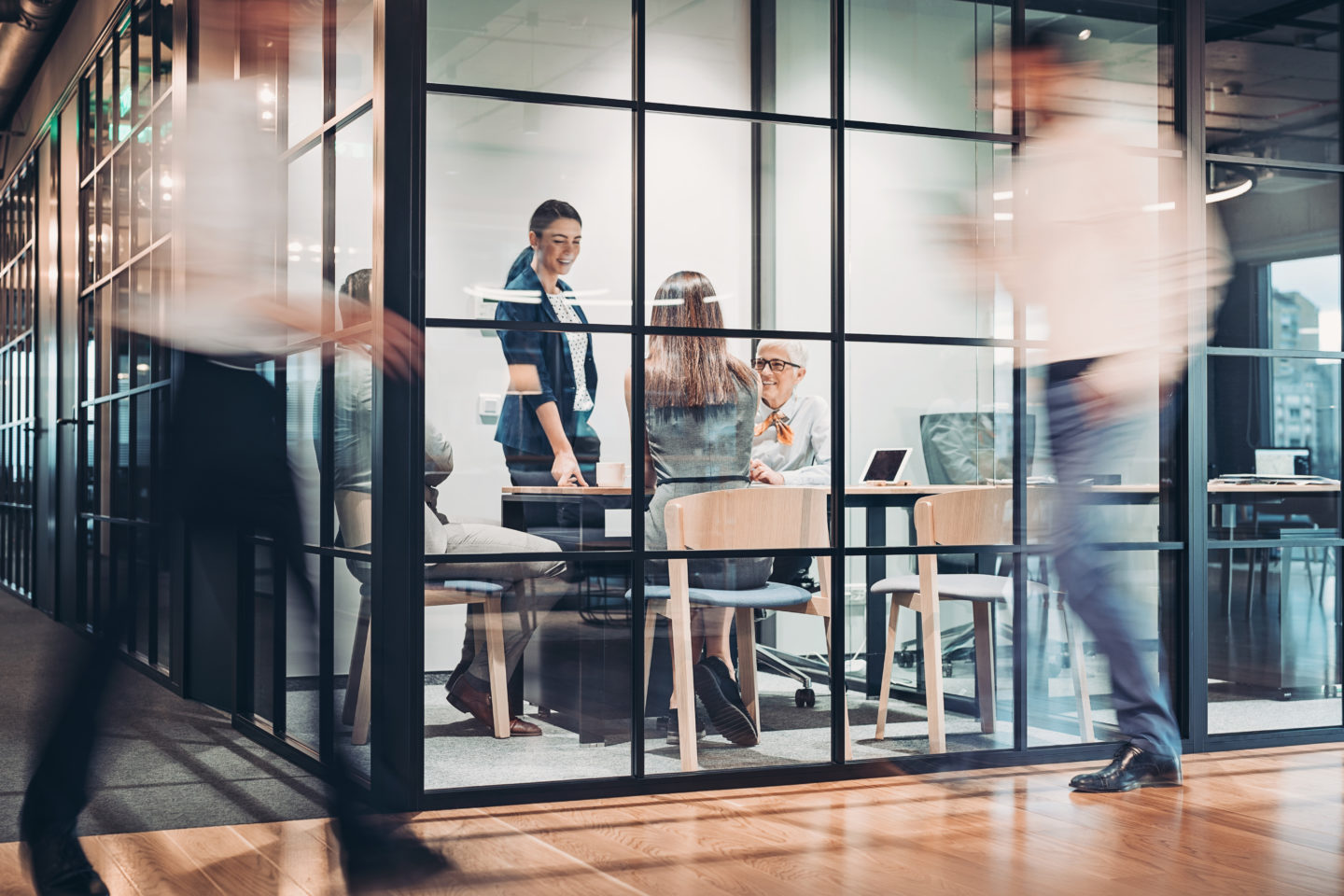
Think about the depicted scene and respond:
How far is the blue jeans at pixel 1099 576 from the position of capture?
11.9 ft

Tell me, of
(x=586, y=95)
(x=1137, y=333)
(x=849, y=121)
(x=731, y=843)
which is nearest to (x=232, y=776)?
(x=731, y=843)

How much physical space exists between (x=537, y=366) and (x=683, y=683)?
0.97m

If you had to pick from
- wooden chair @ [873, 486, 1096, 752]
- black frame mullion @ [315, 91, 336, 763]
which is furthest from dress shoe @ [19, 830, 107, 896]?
wooden chair @ [873, 486, 1096, 752]

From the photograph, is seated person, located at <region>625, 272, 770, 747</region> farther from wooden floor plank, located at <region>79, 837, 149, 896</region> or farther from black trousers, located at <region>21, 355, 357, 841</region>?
wooden floor plank, located at <region>79, 837, 149, 896</region>

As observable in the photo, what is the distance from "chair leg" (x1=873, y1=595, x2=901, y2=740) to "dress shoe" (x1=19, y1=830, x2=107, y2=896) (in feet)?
7.04

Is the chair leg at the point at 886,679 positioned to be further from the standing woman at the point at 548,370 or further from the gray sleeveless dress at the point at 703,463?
the standing woman at the point at 548,370

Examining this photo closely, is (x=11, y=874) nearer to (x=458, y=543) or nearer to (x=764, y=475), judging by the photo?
(x=458, y=543)

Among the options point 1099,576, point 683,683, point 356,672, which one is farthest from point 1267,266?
point 356,672

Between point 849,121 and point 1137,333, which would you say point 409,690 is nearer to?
point 849,121

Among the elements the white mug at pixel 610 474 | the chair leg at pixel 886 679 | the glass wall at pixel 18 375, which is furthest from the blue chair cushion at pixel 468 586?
the glass wall at pixel 18 375

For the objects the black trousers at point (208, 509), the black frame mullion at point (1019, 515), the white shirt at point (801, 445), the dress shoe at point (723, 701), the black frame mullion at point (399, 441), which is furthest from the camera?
the black frame mullion at point (1019, 515)

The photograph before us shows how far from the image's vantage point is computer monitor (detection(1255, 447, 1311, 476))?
5.21 meters

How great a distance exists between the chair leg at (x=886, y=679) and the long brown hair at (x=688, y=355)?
83 centimetres

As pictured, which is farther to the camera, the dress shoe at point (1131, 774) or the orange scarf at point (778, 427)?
the orange scarf at point (778, 427)
